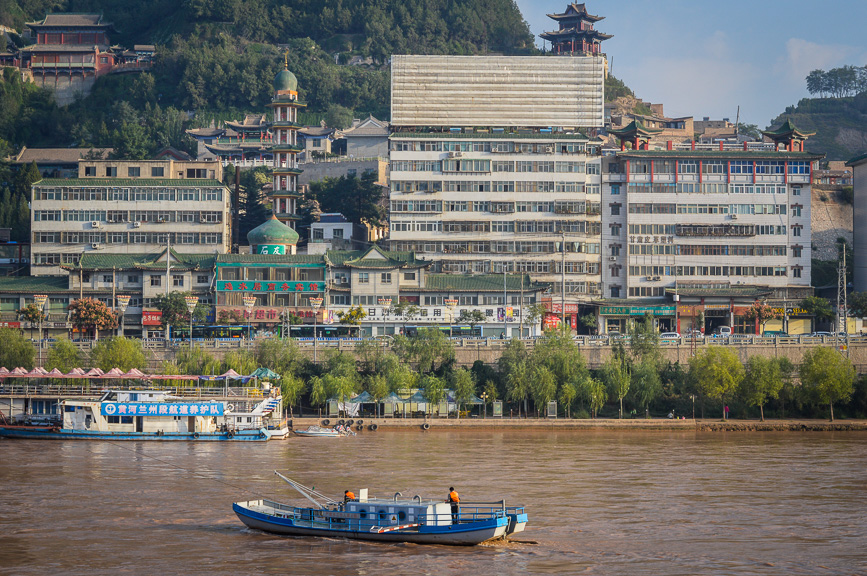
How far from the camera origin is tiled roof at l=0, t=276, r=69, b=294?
122 m

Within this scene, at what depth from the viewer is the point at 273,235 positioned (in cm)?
12525

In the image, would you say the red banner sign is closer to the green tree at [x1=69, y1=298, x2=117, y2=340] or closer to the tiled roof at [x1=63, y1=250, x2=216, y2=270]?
the tiled roof at [x1=63, y1=250, x2=216, y2=270]

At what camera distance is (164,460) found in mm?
72625

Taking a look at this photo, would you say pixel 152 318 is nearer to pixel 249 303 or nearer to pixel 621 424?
pixel 249 303

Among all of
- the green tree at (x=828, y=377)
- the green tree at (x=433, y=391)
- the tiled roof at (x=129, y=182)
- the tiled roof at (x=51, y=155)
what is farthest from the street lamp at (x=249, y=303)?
the tiled roof at (x=51, y=155)

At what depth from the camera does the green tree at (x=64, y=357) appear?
3746 inches

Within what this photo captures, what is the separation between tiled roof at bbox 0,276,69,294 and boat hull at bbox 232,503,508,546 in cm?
7674

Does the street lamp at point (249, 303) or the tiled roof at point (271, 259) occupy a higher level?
the tiled roof at point (271, 259)

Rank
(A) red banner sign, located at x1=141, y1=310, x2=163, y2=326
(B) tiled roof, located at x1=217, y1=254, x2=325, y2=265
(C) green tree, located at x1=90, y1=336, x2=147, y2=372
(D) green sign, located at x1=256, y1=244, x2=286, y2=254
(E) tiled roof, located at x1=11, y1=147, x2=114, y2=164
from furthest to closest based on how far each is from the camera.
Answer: (E) tiled roof, located at x1=11, y1=147, x2=114, y2=164
(D) green sign, located at x1=256, y1=244, x2=286, y2=254
(B) tiled roof, located at x1=217, y1=254, x2=325, y2=265
(A) red banner sign, located at x1=141, y1=310, x2=163, y2=326
(C) green tree, located at x1=90, y1=336, x2=147, y2=372

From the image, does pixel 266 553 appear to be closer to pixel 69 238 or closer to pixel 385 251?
pixel 385 251

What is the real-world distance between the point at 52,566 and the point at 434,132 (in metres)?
94.3

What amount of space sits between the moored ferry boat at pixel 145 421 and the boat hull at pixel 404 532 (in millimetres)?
31479

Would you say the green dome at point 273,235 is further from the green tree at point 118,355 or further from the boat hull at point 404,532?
the boat hull at point 404,532

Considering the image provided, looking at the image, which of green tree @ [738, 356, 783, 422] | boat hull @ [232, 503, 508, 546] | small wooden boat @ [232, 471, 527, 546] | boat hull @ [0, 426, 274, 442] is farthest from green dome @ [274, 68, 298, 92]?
boat hull @ [232, 503, 508, 546]
